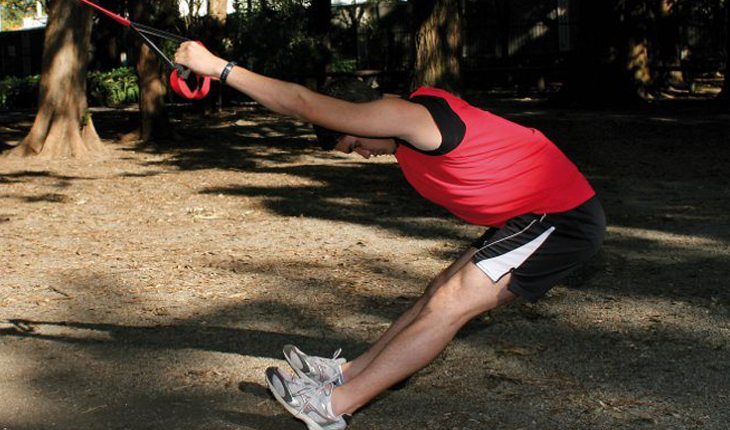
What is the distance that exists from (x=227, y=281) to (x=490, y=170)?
354cm

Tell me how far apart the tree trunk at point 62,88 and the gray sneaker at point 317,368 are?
11.3 meters

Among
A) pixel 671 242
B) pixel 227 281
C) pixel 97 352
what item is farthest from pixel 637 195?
pixel 97 352

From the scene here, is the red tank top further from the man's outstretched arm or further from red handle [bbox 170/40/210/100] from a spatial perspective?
red handle [bbox 170/40/210/100]

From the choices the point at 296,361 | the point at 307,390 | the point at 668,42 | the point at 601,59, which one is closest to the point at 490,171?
the point at 307,390

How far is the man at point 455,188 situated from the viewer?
3.51m

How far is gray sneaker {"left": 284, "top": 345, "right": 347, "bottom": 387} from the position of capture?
4.20m

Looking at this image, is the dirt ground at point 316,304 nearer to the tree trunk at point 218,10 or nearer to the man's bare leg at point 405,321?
the man's bare leg at point 405,321

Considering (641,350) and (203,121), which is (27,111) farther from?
(641,350)

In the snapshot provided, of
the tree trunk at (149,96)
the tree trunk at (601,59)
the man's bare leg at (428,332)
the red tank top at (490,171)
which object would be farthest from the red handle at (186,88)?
the tree trunk at (601,59)

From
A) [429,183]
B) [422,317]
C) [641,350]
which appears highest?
[429,183]

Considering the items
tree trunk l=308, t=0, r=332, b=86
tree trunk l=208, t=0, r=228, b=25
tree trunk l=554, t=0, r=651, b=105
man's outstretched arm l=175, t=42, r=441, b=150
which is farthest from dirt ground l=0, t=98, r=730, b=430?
tree trunk l=308, t=0, r=332, b=86

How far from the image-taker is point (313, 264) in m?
7.42

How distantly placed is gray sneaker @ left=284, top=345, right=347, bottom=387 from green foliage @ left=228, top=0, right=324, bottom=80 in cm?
1894

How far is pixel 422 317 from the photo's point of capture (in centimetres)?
379
